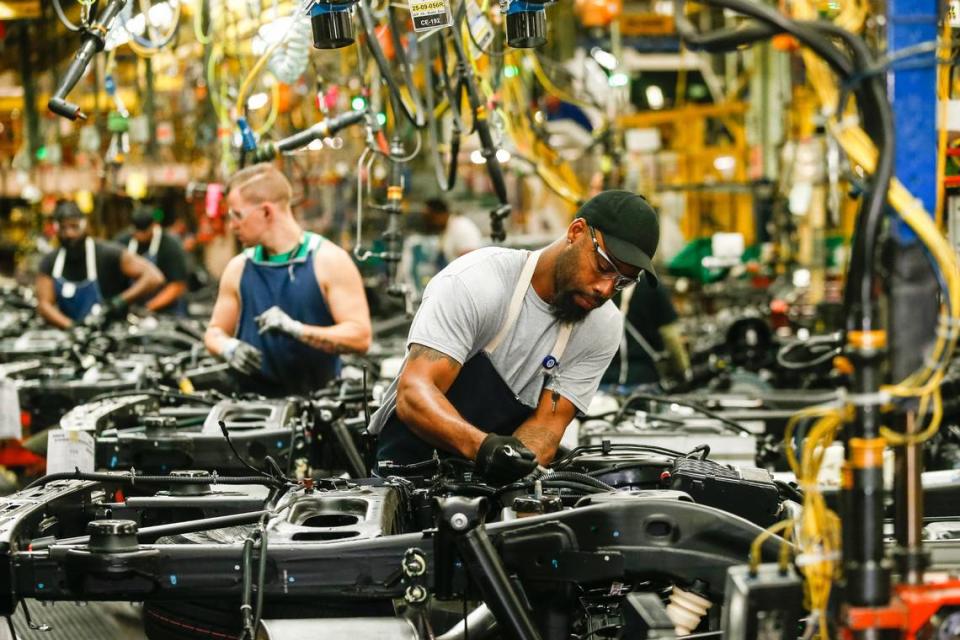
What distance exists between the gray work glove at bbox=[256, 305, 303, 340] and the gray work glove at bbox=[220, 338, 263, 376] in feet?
0.43

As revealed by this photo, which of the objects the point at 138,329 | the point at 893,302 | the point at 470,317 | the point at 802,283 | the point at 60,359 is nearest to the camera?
the point at 893,302

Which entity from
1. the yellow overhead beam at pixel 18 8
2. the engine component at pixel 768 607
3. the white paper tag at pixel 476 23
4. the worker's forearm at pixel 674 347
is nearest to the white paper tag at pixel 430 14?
the white paper tag at pixel 476 23

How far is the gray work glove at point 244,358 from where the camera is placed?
568 centimetres

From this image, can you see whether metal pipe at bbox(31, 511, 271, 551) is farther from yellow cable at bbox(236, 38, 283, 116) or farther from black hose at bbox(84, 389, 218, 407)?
yellow cable at bbox(236, 38, 283, 116)

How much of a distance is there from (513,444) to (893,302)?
51.2 inches

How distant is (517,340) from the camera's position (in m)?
4.07

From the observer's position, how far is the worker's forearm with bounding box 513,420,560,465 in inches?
161

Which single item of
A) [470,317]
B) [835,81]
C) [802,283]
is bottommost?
[802,283]

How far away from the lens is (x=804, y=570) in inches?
97.0

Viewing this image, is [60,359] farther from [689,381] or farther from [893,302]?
[893,302]

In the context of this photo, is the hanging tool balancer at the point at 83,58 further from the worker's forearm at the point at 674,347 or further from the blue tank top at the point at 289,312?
the worker's forearm at the point at 674,347

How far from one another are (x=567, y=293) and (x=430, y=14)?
39.9 inches

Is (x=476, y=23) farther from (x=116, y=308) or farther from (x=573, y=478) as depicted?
(x=116, y=308)

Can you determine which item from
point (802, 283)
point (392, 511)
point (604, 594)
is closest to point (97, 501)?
point (392, 511)
